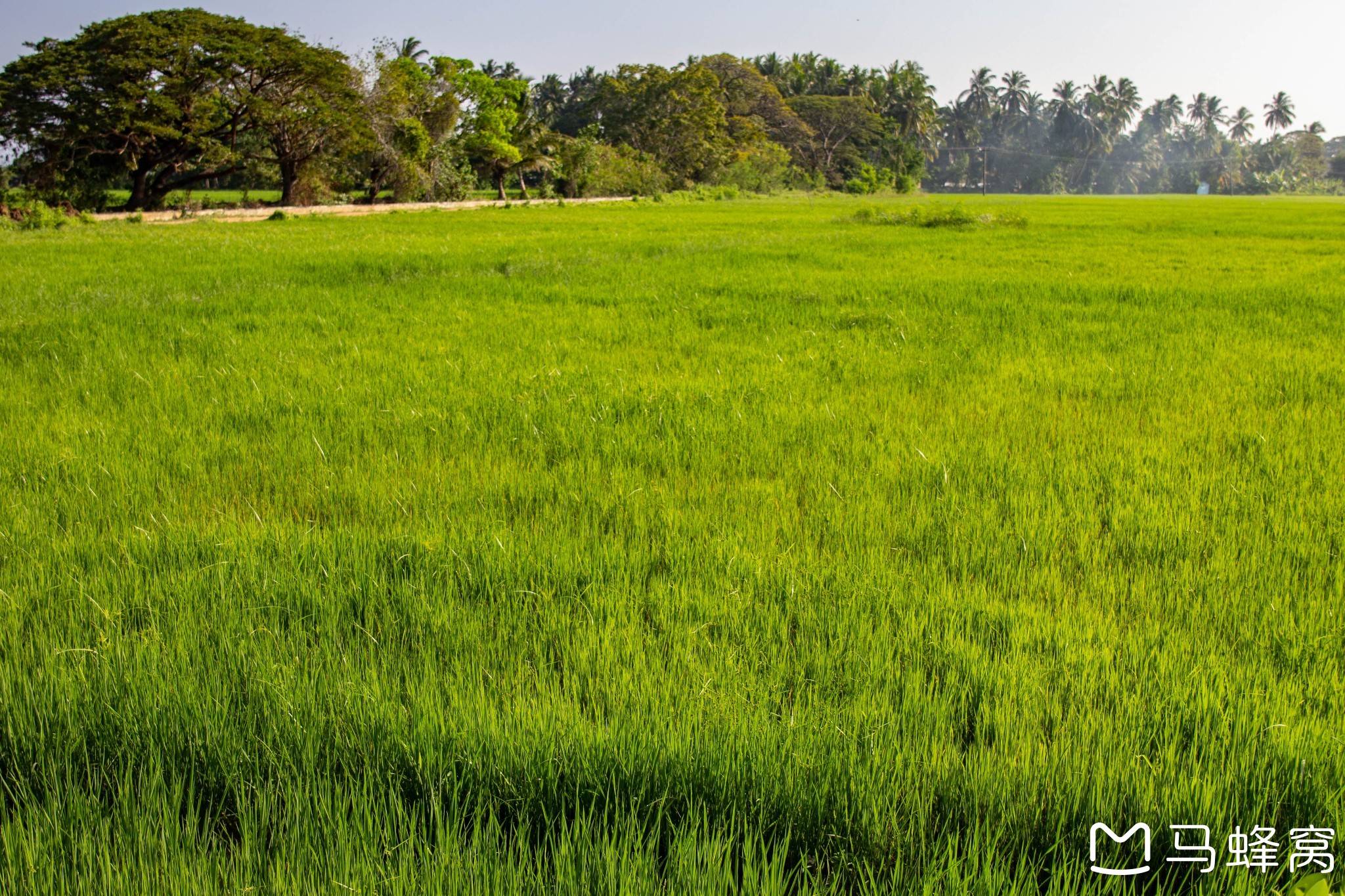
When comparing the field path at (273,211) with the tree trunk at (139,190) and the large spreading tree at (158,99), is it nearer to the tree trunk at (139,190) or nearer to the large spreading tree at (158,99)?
the tree trunk at (139,190)

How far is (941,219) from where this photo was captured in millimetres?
19406

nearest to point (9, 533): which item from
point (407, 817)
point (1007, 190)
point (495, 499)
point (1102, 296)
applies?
point (495, 499)

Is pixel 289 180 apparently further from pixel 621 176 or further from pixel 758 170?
pixel 758 170

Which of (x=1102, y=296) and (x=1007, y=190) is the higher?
(x=1007, y=190)

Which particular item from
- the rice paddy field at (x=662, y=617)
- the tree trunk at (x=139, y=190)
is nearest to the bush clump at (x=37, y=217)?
the tree trunk at (x=139, y=190)

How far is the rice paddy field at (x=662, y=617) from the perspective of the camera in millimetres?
1344

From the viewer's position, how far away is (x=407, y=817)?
1.39 metres

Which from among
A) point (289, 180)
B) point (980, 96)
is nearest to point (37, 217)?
point (289, 180)

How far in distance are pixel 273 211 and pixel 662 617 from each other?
101 ft

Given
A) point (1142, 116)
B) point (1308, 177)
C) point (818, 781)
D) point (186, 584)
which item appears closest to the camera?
point (818, 781)

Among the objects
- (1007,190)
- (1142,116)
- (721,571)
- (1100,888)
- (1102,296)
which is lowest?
(1100,888)

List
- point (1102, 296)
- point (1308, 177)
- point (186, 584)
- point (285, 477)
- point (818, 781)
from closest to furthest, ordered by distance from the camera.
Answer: point (818, 781) < point (186, 584) < point (285, 477) < point (1102, 296) < point (1308, 177)

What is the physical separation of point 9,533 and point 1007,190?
140 meters

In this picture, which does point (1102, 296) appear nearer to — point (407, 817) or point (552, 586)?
point (552, 586)
